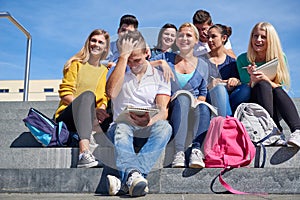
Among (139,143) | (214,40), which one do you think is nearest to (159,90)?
(139,143)

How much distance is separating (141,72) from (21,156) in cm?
86

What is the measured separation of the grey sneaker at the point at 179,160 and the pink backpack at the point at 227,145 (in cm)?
12

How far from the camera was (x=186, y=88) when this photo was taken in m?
2.39

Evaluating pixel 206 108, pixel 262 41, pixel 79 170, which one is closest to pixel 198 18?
pixel 262 41

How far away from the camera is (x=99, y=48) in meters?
2.67

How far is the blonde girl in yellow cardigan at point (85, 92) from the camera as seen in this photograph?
2195mm

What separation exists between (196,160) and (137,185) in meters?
0.38

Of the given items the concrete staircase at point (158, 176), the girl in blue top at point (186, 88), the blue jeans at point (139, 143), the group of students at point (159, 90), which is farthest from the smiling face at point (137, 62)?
the concrete staircase at point (158, 176)

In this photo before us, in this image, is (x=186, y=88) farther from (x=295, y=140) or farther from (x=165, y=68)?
(x=295, y=140)

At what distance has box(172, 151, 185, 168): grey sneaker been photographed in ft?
6.64

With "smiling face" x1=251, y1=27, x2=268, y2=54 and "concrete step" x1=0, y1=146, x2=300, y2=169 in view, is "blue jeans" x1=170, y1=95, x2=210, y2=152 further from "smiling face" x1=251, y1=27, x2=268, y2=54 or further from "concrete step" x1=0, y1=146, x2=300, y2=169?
"smiling face" x1=251, y1=27, x2=268, y2=54

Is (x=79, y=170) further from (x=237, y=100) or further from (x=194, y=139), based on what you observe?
(x=237, y=100)

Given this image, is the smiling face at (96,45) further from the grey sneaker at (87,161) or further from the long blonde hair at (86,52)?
the grey sneaker at (87,161)

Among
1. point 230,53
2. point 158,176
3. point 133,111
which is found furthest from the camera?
point 230,53
